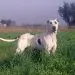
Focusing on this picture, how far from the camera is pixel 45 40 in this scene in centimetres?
1004

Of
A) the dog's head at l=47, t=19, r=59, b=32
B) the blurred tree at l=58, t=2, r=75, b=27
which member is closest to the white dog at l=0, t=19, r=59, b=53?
the dog's head at l=47, t=19, r=59, b=32

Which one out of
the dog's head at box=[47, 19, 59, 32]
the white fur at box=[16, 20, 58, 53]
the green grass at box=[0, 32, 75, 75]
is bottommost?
the green grass at box=[0, 32, 75, 75]

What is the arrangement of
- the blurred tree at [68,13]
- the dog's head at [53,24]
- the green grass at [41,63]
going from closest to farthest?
1. the green grass at [41,63]
2. the dog's head at [53,24]
3. the blurred tree at [68,13]

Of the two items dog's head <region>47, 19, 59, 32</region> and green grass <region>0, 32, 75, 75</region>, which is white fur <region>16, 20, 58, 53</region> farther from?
green grass <region>0, 32, 75, 75</region>

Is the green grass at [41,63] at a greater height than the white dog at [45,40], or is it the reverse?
the white dog at [45,40]

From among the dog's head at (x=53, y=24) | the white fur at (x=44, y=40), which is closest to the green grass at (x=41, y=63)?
the white fur at (x=44, y=40)

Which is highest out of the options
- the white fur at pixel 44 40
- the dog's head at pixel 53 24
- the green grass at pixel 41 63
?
the dog's head at pixel 53 24

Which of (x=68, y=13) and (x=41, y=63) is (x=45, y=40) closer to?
(x=41, y=63)

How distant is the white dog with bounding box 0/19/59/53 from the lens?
997 cm

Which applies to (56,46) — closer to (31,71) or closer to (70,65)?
(70,65)

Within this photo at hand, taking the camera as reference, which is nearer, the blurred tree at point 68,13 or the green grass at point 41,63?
the green grass at point 41,63

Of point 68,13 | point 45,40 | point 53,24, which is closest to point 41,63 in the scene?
point 45,40

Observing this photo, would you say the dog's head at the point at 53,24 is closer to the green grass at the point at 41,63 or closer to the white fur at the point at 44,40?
the white fur at the point at 44,40

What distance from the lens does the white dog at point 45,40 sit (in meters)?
9.97
